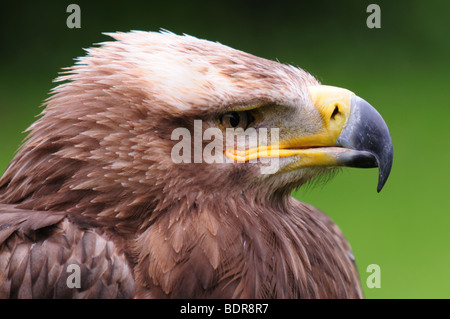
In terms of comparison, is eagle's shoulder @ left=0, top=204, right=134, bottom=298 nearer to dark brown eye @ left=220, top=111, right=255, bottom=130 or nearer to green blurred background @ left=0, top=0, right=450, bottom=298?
dark brown eye @ left=220, top=111, right=255, bottom=130

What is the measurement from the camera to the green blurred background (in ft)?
16.7

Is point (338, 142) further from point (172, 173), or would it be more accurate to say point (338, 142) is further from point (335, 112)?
point (172, 173)

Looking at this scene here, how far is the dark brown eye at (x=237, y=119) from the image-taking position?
1979 millimetres

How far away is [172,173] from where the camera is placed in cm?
193

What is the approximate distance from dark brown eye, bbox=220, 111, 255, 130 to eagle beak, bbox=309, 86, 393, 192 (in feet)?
0.65

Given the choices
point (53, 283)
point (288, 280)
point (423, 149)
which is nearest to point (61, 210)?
point (53, 283)

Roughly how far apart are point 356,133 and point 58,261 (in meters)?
0.87

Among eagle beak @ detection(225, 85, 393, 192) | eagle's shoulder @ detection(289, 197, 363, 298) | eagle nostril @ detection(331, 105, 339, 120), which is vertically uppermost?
eagle nostril @ detection(331, 105, 339, 120)

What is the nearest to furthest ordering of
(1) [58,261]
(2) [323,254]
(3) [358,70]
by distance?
(1) [58,261] → (2) [323,254] → (3) [358,70]

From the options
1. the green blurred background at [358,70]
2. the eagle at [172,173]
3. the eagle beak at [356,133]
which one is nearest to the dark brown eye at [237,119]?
the eagle at [172,173]

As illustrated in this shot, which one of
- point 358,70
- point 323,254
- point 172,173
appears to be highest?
point 358,70

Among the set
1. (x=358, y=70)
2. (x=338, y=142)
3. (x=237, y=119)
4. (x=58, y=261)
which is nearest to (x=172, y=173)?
(x=237, y=119)

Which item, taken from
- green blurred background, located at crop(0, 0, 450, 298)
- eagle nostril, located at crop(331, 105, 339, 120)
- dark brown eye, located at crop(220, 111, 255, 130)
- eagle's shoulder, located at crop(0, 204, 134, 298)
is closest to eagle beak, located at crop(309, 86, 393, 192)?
eagle nostril, located at crop(331, 105, 339, 120)

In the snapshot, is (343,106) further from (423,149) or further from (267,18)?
(267,18)
